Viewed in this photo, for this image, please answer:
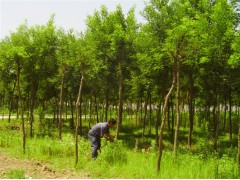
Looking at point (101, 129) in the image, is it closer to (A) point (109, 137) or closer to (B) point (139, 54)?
(A) point (109, 137)

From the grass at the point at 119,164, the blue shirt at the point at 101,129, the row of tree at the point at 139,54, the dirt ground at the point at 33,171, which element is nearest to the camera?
the dirt ground at the point at 33,171

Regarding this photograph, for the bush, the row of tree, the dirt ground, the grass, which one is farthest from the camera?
the row of tree

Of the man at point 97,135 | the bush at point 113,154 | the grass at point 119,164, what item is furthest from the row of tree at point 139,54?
the bush at point 113,154

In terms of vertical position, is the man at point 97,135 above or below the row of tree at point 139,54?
below

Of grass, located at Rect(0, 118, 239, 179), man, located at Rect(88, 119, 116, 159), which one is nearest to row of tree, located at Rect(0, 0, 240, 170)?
grass, located at Rect(0, 118, 239, 179)

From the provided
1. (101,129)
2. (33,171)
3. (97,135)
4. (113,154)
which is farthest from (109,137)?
(33,171)

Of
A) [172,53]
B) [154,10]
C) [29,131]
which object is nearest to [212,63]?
[154,10]

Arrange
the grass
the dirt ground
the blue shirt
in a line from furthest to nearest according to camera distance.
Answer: the blue shirt < the grass < the dirt ground

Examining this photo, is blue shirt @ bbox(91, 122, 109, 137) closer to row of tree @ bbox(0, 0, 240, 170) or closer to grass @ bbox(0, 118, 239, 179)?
grass @ bbox(0, 118, 239, 179)

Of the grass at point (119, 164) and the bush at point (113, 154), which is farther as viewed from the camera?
the bush at point (113, 154)

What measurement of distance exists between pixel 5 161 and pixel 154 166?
6050 mm

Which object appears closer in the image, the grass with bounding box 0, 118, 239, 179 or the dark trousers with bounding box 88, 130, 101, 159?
the grass with bounding box 0, 118, 239, 179

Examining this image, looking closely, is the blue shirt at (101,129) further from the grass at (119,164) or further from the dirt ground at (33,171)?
the dirt ground at (33,171)

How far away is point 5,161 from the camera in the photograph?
13.2 meters
